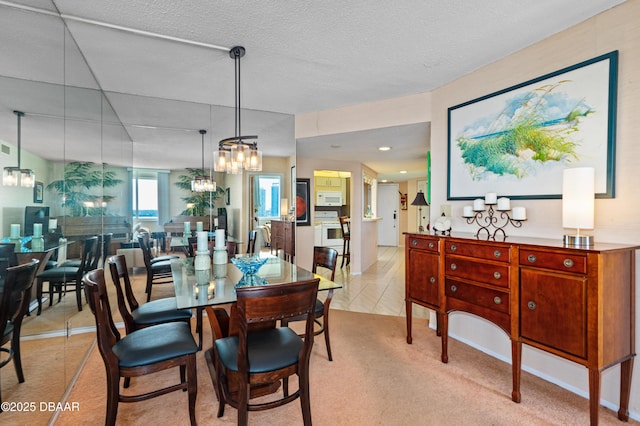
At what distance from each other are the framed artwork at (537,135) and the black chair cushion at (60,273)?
321cm

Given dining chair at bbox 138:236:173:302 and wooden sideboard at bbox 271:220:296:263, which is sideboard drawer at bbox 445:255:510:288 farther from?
dining chair at bbox 138:236:173:302

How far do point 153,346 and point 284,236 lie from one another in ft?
8.62

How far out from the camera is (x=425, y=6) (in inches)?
74.2

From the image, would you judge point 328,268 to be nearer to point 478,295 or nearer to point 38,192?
point 478,295

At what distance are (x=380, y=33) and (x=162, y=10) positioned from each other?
4.92 ft

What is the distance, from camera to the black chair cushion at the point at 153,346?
1.58 meters

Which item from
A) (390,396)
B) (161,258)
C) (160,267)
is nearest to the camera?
(390,396)

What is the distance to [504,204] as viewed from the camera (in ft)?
7.87

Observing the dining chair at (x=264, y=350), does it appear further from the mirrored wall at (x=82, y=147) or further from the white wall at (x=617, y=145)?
the white wall at (x=617, y=145)

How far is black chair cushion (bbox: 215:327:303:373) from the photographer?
4.93ft

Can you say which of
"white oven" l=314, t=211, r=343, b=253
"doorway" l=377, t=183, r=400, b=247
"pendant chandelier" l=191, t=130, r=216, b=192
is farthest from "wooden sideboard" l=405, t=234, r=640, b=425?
"doorway" l=377, t=183, r=400, b=247

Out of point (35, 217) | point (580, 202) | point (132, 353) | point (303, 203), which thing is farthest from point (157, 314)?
point (303, 203)

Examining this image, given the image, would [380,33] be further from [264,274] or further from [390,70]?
[264,274]

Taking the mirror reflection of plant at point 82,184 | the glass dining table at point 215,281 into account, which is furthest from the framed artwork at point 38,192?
the glass dining table at point 215,281
